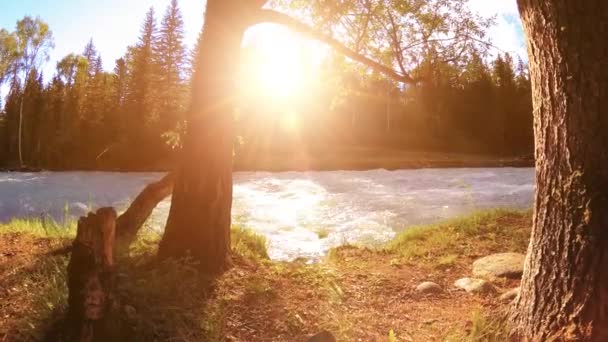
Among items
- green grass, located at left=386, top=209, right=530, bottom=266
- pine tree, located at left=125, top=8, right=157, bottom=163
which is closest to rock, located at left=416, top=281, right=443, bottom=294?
green grass, located at left=386, top=209, right=530, bottom=266

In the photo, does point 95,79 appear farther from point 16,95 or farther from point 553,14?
point 553,14

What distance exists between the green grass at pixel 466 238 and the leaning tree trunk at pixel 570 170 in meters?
3.75

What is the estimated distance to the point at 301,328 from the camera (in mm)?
4055

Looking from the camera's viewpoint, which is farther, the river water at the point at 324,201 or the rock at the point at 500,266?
the river water at the point at 324,201

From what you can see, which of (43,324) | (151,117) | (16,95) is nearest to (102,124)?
(151,117)

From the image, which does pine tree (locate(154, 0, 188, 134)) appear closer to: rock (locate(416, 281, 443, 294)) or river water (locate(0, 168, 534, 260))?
river water (locate(0, 168, 534, 260))

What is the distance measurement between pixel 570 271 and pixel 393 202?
13965mm

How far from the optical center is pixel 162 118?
3856cm

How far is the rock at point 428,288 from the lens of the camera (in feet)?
17.5

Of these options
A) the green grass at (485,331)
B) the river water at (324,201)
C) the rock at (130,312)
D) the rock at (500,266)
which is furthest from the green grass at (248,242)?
the green grass at (485,331)

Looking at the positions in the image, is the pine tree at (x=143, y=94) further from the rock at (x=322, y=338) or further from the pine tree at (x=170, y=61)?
the rock at (x=322, y=338)

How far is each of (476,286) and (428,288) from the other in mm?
577

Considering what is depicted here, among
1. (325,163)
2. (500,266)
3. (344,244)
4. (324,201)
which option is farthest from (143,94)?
(500,266)

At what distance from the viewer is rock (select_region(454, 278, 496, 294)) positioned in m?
5.29
